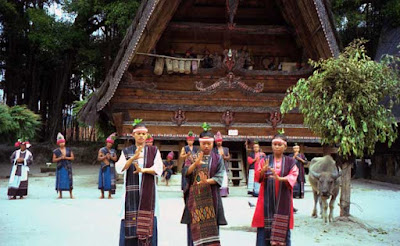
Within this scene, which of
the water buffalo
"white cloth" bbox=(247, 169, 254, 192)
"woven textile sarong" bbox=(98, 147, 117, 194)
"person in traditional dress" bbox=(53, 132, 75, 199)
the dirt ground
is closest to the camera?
the dirt ground

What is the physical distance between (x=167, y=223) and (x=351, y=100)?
3.68 m

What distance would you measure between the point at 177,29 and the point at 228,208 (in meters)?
7.84

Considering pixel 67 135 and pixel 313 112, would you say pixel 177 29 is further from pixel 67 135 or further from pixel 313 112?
pixel 67 135

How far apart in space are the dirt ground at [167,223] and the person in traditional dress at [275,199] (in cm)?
124

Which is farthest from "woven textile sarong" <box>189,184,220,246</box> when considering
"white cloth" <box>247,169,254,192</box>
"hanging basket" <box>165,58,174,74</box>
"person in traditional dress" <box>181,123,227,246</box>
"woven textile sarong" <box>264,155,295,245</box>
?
"hanging basket" <box>165,58,174,74</box>

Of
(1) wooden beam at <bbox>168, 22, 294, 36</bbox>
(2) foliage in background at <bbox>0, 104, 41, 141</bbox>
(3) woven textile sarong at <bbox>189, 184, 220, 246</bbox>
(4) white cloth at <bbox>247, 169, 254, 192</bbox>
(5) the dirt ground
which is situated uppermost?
(1) wooden beam at <bbox>168, 22, 294, 36</bbox>

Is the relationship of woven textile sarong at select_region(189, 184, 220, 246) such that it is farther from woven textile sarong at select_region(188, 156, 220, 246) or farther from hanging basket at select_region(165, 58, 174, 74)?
hanging basket at select_region(165, 58, 174, 74)

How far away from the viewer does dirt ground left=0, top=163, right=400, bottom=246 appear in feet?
20.9

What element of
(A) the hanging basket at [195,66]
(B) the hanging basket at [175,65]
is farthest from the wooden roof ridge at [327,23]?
(B) the hanging basket at [175,65]

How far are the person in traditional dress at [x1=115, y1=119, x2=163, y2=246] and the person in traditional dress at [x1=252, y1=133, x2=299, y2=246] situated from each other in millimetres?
1137

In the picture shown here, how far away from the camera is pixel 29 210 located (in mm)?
9078

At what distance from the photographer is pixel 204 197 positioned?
16.4ft

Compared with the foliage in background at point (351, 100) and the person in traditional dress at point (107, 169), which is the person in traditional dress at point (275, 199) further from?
the person in traditional dress at point (107, 169)

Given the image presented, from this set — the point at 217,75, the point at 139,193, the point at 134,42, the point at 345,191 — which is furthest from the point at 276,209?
the point at 217,75
